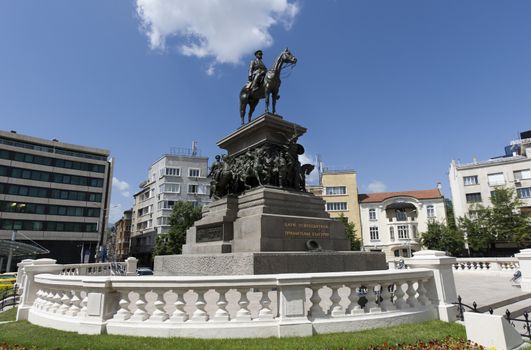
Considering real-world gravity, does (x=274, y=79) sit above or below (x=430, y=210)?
below

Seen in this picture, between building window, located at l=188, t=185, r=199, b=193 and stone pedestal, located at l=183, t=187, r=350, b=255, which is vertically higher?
building window, located at l=188, t=185, r=199, b=193

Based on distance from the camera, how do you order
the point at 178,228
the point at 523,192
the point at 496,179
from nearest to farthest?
the point at 178,228 < the point at 523,192 < the point at 496,179

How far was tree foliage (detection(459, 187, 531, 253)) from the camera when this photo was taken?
48.1 m

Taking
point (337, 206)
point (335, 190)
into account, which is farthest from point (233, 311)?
point (335, 190)

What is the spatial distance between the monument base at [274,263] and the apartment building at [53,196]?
5573cm

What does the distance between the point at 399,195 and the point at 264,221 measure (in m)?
62.9

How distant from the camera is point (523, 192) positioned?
188 feet

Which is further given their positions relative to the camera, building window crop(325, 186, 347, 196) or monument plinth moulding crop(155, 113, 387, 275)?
building window crop(325, 186, 347, 196)

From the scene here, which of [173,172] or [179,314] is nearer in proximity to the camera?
[179,314]

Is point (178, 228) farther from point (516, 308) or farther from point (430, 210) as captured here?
point (430, 210)

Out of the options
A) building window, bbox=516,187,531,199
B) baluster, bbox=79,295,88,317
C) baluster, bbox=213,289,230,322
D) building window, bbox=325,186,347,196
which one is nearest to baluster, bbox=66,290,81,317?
baluster, bbox=79,295,88,317

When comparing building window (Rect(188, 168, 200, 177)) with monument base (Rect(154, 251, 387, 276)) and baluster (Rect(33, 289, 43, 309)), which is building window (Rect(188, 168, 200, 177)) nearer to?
monument base (Rect(154, 251, 387, 276))

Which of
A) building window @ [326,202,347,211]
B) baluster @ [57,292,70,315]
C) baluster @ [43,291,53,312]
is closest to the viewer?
baluster @ [57,292,70,315]

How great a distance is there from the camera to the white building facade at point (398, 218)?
64375 mm
